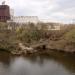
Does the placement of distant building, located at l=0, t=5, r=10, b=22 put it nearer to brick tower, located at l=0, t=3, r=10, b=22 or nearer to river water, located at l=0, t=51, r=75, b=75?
brick tower, located at l=0, t=3, r=10, b=22

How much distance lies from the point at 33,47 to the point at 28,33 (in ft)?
→ 17.7

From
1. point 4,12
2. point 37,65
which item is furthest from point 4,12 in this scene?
point 37,65

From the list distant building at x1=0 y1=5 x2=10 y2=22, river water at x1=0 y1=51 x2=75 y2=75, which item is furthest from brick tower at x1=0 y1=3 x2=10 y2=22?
river water at x1=0 y1=51 x2=75 y2=75

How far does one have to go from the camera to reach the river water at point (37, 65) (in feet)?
74.0

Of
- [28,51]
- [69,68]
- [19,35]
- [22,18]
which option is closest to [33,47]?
[28,51]

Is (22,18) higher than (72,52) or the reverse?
higher

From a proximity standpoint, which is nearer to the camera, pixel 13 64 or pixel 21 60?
pixel 13 64

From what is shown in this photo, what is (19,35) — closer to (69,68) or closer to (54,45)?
(54,45)

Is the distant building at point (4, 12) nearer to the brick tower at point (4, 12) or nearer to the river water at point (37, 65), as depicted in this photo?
the brick tower at point (4, 12)

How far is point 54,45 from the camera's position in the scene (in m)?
39.3

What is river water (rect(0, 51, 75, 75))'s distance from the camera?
22547 mm

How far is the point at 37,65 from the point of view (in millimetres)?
26062

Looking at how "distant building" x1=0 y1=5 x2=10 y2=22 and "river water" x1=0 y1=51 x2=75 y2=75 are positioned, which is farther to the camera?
"distant building" x1=0 y1=5 x2=10 y2=22

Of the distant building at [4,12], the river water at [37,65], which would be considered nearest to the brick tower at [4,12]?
the distant building at [4,12]
